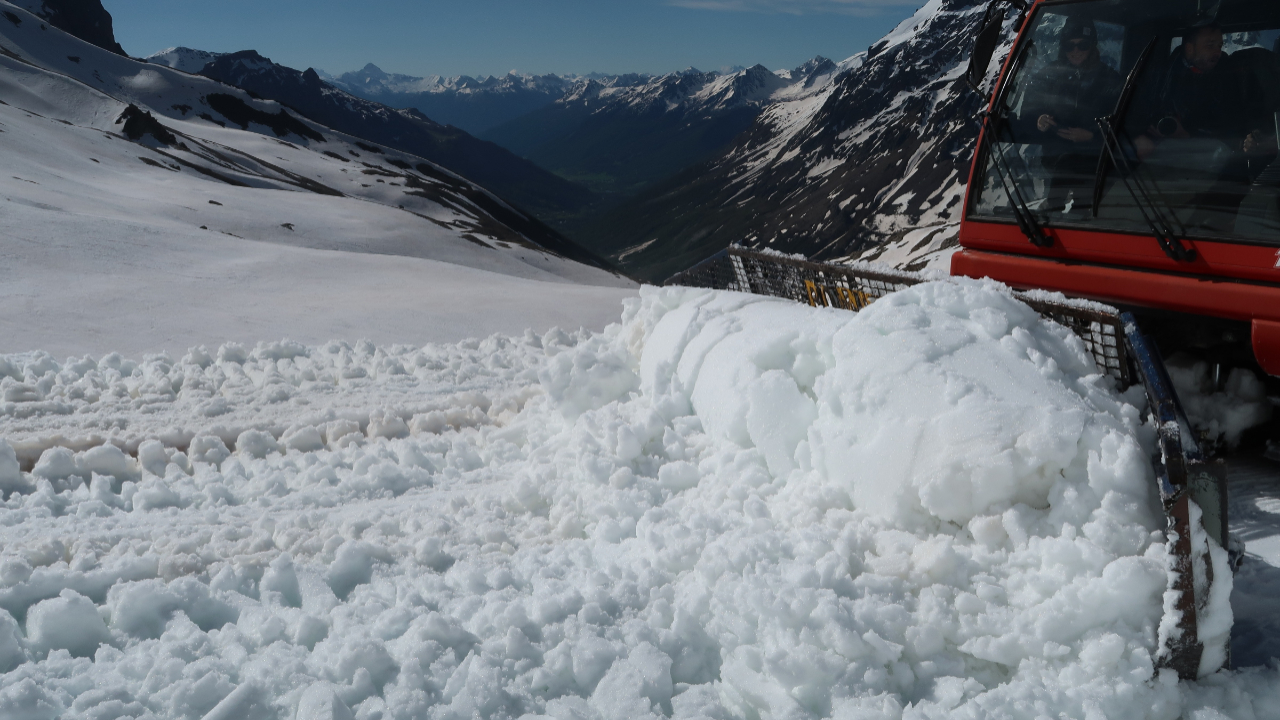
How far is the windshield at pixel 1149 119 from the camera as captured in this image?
417cm

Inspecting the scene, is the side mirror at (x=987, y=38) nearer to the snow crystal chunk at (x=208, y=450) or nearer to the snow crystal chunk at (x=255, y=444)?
the snow crystal chunk at (x=255, y=444)

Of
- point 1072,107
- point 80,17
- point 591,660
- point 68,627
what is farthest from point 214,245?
point 80,17

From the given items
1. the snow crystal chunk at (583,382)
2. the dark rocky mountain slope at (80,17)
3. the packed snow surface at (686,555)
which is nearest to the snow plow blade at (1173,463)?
the packed snow surface at (686,555)

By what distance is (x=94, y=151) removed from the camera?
4178 cm

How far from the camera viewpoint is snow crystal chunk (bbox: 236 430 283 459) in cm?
554

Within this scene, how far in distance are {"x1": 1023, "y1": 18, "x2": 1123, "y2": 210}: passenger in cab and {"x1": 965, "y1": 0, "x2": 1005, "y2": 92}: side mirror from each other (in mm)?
375

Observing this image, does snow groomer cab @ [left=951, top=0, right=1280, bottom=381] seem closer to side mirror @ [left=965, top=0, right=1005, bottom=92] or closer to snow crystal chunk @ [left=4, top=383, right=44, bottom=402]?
side mirror @ [left=965, top=0, right=1005, bottom=92]

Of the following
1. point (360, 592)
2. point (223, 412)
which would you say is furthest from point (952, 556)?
point (223, 412)

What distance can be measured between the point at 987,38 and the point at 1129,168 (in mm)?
1262

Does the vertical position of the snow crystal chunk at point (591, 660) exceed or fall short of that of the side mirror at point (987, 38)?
it falls short

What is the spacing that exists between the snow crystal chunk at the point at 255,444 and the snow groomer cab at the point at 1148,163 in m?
5.21

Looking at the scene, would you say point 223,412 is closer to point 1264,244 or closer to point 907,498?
point 907,498

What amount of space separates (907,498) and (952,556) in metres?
0.38

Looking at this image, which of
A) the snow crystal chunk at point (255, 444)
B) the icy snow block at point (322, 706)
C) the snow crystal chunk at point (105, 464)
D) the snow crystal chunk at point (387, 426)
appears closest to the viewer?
the icy snow block at point (322, 706)
